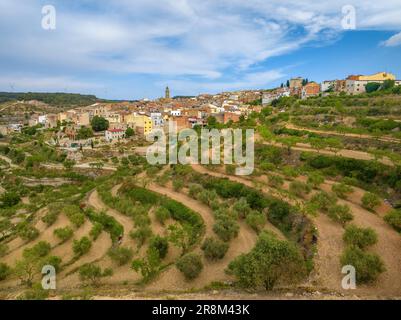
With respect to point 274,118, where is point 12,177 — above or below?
below

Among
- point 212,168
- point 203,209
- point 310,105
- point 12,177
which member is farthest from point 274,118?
point 12,177

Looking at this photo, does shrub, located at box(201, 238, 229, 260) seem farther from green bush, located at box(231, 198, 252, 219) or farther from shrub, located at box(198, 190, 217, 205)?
shrub, located at box(198, 190, 217, 205)

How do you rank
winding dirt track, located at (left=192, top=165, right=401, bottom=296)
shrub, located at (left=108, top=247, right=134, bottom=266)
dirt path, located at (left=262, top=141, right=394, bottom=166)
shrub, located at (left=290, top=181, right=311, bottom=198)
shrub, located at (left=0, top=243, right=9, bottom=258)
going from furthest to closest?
1. dirt path, located at (left=262, top=141, right=394, bottom=166)
2. shrub, located at (left=290, top=181, right=311, bottom=198)
3. shrub, located at (left=0, top=243, right=9, bottom=258)
4. shrub, located at (left=108, top=247, right=134, bottom=266)
5. winding dirt track, located at (left=192, top=165, right=401, bottom=296)

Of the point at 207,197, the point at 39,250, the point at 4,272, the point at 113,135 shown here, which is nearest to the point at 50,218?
the point at 39,250

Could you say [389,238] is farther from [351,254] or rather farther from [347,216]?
[351,254]

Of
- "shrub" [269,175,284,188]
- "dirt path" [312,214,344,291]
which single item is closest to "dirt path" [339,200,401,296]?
"dirt path" [312,214,344,291]

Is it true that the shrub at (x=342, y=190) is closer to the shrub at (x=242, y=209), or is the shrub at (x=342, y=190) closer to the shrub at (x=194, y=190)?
the shrub at (x=242, y=209)
